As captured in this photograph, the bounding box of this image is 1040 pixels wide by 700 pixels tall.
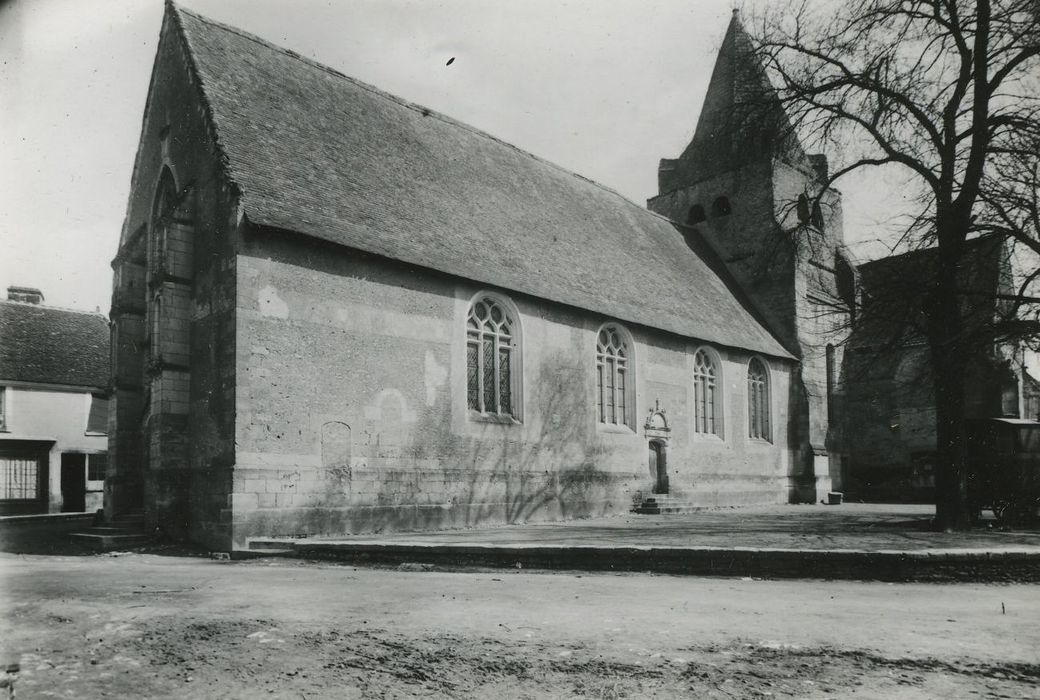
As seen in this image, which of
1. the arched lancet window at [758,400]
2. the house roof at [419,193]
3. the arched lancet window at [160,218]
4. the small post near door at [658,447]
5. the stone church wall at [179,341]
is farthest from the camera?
the arched lancet window at [758,400]

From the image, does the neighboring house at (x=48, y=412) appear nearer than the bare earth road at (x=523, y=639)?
No

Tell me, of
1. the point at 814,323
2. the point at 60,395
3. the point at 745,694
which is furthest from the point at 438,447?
the point at 60,395

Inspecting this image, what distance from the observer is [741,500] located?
2581 cm

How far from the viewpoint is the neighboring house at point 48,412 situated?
30172 mm

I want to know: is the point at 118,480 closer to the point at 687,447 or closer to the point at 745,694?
the point at 687,447

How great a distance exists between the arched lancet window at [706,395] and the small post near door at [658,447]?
6.08 feet

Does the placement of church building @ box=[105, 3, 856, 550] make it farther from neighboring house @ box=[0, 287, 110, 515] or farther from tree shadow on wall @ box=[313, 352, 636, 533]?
neighboring house @ box=[0, 287, 110, 515]

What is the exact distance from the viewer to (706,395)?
83.1 feet

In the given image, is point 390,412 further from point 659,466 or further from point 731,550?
point 659,466

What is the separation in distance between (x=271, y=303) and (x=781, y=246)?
56.8 feet

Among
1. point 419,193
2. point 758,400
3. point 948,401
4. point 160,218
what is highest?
point 419,193

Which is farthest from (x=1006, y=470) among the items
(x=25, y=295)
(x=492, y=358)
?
(x=25, y=295)

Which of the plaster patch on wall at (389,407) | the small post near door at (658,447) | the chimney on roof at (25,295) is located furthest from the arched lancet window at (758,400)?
the chimney on roof at (25,295)

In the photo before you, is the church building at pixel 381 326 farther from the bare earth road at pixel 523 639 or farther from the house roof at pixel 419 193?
the bare earth road at pixel 523 639
